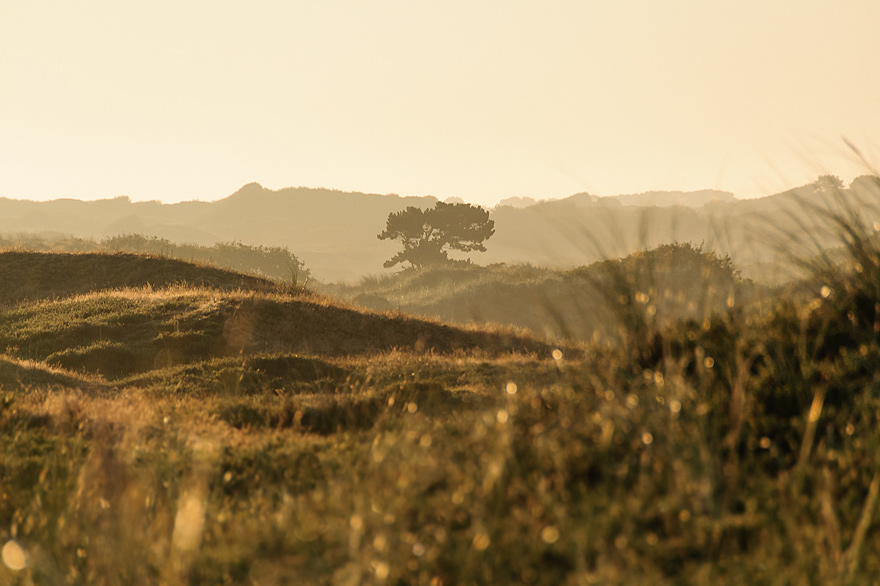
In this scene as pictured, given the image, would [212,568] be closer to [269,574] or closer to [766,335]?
[269,574]

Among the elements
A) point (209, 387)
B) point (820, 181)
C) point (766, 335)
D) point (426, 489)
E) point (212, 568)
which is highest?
point (820, 181)

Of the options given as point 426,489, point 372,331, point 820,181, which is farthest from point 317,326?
point 426,489

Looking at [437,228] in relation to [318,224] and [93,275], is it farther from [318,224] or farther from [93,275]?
[318,224]

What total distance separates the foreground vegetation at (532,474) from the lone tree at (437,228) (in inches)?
2060

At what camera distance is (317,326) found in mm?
22688

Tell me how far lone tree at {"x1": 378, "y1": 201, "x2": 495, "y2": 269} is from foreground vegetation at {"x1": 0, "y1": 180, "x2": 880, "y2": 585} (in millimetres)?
52336

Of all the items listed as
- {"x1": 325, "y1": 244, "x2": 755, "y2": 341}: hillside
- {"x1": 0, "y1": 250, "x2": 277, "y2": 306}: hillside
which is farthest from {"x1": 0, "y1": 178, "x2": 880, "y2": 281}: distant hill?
{"x1": 0, "y1": 250, "x2": 277, "y2": 306}: hillside

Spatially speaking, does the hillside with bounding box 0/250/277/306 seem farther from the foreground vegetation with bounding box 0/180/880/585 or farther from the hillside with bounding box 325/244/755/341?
the foreground vegetation with bounding box 0/180/880/585

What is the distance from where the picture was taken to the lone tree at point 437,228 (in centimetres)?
6191

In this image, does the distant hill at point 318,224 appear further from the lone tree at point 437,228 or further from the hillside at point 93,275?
the hillside at point 93,275

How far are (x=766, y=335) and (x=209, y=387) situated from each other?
11.5 meters

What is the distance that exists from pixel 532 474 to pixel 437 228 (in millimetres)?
58363

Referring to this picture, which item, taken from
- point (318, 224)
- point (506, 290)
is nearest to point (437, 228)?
point (506, 290)

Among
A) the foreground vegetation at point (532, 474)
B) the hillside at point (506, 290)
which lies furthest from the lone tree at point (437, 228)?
the foreground vegetation at point (532, 474)
